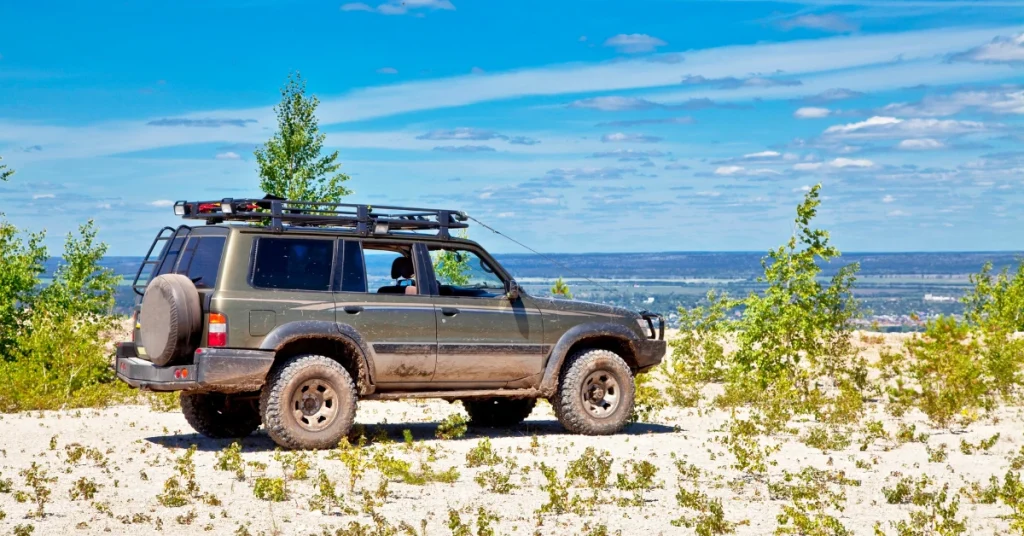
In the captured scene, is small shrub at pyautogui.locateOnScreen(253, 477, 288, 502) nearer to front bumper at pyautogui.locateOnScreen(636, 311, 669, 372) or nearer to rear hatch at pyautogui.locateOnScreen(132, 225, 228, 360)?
rear hatch at pyautogui.locateOnScreen(132, 225, 228, 360)

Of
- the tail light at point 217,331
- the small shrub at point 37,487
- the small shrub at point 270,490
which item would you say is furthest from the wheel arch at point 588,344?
the small shrub at point 37,487

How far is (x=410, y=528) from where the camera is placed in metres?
7.99

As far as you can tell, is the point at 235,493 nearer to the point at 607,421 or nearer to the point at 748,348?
the point at 607,421

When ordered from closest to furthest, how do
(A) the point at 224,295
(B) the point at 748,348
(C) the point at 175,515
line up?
(C) the point at 175,515, (A) the point at 224,295, (B) the point at 748,348

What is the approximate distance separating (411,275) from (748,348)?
652 cm

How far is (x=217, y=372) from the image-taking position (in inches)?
435

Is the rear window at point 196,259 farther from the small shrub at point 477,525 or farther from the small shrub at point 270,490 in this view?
the small shrub at point 477,525

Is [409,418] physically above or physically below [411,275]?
below

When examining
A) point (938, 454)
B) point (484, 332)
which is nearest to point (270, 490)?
point (484, 332)

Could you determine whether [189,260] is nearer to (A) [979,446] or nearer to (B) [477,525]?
(B) [477,525]

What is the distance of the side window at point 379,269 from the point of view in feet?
39.5

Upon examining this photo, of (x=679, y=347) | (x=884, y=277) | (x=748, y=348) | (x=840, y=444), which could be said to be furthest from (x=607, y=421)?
(x=884, y=277)

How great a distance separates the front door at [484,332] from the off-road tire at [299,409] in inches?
41.1

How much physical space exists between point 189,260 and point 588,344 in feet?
13.9
